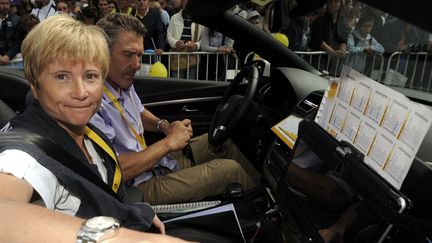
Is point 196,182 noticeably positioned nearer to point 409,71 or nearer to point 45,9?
point 409,71

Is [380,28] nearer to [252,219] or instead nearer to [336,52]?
[336,52]

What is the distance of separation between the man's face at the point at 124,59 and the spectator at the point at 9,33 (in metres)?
3.39

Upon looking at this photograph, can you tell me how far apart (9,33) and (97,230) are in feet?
18.5

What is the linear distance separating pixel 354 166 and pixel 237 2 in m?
1.14

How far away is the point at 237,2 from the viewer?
6.34ft

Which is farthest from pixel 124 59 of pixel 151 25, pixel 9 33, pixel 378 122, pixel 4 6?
pixel 4 6

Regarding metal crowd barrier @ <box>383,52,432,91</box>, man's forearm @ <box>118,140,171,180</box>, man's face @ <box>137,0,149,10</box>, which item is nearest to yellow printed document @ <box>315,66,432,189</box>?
metal crowd barrier @ <box>383,52,432,91</box>

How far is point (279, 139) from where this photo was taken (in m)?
1.91

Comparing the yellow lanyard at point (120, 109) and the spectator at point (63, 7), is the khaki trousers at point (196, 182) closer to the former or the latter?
the yellow lanyard at point (120, 109)

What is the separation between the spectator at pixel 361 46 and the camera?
1.57 m

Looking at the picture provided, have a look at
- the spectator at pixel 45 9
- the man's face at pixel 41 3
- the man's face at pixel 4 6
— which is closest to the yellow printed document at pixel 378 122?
the man's face at pixel 4 6

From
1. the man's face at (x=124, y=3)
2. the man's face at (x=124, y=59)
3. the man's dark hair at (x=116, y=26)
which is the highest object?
the man's dark hair at (x=116, y=26)

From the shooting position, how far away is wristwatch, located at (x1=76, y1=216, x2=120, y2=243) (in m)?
0.56

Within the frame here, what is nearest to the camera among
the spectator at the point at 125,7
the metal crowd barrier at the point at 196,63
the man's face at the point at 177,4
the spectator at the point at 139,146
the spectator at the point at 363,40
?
the spectator at the point at 363,40
